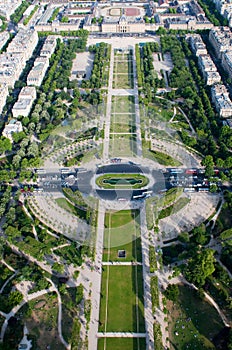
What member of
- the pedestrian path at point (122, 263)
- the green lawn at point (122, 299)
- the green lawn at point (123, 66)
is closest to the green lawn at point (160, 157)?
the pedestrian path at point (122, 263)

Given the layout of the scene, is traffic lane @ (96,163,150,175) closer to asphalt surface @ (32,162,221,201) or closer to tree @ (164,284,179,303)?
asphalt surface @ (32,162,221,201)

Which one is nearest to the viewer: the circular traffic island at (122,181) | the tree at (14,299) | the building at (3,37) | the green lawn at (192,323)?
the green lawn at (192,323)

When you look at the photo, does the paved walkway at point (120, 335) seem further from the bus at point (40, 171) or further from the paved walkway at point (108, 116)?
the paved walkway at point (108, 116)

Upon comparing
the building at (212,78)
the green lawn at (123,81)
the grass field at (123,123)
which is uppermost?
the green lawn at (123,81)

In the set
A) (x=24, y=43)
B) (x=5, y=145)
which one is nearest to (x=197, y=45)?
(x=24, y=43)

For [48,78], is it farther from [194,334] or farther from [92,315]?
[194,334]

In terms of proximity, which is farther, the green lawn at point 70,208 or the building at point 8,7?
the building at point 8,7

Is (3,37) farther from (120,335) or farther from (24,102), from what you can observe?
(120,335)
